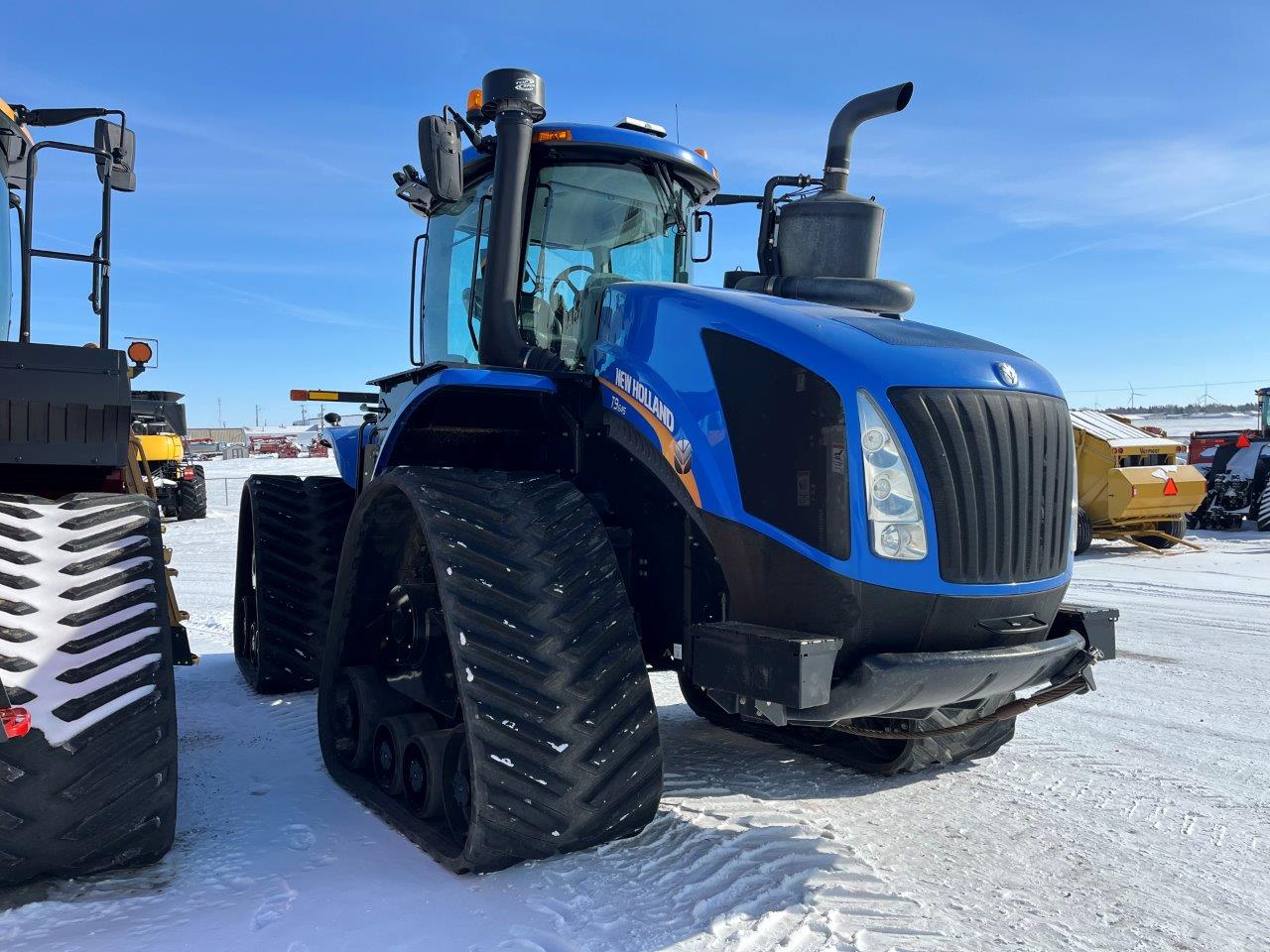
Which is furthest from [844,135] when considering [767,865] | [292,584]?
[292,584]

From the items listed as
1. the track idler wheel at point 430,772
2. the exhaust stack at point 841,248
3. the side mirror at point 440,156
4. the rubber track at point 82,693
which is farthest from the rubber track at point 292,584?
the exhaust stack at point 841,248

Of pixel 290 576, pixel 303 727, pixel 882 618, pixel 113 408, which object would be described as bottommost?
pixel 303 727

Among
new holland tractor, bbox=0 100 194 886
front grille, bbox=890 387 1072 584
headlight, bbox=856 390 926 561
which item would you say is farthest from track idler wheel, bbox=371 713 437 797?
front grille, bbox=890 387 1072 584

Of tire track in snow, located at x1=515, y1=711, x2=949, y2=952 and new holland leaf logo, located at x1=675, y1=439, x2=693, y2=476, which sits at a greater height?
new holland leaf logo, located at x1=675, y1=439, x2=693, y2=476

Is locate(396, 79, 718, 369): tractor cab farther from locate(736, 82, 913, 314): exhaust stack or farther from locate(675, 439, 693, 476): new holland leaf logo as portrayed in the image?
locate(675, 439, 693, 476): new holland leaf logo

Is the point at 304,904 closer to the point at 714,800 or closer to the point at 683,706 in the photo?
the point at 714,800

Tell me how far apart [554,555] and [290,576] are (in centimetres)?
319

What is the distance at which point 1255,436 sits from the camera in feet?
69.5

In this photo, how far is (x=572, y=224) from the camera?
4.31 meters

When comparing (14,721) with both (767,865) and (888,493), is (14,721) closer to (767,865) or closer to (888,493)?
(767,865)

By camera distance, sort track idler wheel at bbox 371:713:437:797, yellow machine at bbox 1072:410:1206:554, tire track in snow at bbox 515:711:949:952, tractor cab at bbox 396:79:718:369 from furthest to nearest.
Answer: yellow machine at bbox 1072:410:1206:554, tractor cab at bbox 396:79:718:369, track idler wheel at bbox 371:713:437:797, tire track in snow at bbox 515:711:949:952

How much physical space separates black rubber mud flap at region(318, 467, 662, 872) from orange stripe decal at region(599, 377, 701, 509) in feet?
1.16

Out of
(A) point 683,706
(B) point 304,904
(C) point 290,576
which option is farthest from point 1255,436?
(B) point 304,904

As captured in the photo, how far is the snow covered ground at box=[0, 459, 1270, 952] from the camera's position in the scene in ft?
9.46
